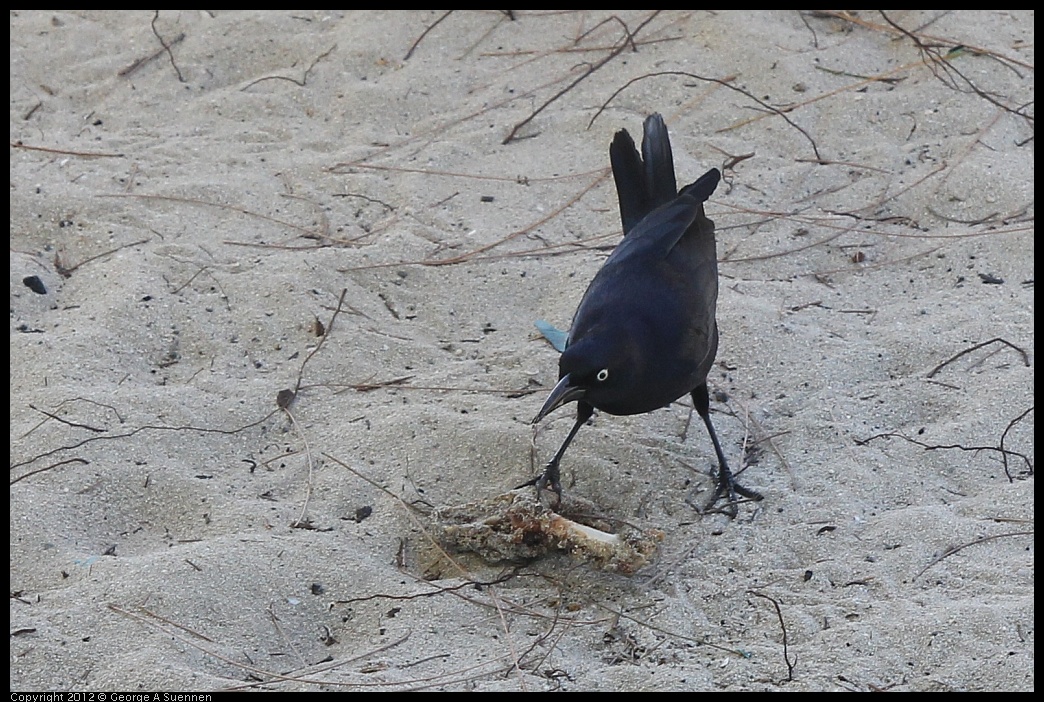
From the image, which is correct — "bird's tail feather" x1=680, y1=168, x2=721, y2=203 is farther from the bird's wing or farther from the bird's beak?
the bird's beak

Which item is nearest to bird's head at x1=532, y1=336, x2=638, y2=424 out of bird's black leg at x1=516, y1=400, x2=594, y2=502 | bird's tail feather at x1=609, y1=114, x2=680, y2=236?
bird's black leg at x1=516, y1=400, x2=594, y2=502

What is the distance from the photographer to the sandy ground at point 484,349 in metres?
3.05

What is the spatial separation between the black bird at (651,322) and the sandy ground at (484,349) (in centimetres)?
36

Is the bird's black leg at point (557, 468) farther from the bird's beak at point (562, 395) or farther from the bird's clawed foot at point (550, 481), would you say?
the bird's beak at point (562, 395)

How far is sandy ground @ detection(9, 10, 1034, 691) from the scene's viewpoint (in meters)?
3.05

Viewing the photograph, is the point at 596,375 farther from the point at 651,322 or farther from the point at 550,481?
the point at 550,481

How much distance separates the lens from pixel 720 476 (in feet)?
12.3

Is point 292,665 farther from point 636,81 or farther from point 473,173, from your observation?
point 636,81

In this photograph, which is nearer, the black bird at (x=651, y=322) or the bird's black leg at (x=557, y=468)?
the black bird at (x=651, y=322)

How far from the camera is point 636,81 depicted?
5902mm

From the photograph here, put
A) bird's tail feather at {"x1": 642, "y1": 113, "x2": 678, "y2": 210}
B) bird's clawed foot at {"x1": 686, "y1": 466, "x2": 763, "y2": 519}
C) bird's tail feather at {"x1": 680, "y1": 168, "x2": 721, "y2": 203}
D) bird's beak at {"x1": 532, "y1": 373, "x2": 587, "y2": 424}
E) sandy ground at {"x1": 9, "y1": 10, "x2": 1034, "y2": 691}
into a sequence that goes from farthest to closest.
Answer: bird's tail feather at {"x1": 642, "y1": 113, "x2": 678, "y2": 210}
bird's tail feather at {"x1": 680, "y1": 168, "x2": 721, "y2": 203}
bird's clawed foot at {"x1": 686, "y1": 466, "x2": 763, "y2": 519}
bird's beak at {"x1": 532, "y1": 373, "x2": 587, "y2": 424}
sandy ground at {"x1": 9, "y1": 10, "x2": 1034, "y2": 691}

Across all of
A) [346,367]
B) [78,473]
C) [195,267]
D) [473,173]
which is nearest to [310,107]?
[473,173]

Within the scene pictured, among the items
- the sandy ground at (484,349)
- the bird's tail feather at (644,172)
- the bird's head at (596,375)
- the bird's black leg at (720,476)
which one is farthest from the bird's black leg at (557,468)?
the bird's tail feather at (644,172)

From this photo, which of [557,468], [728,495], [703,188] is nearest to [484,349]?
[557,468]
